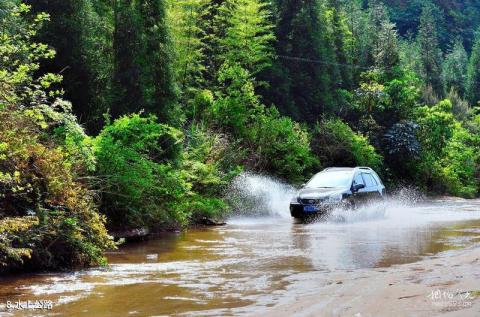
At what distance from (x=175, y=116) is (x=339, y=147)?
14.9 m

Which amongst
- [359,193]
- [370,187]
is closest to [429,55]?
[370,187]

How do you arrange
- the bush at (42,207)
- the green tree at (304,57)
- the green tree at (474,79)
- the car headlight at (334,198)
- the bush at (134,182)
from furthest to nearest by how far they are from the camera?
1. the green tree at (474,79)
2. the green tree at (304,57)
3. the car headlight at (334,198)
4. the bush at (134,182)
5. the bush at (42,207)

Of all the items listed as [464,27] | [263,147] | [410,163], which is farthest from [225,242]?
[464,27]

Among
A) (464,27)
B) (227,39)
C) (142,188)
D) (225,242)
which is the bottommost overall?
(225,242)

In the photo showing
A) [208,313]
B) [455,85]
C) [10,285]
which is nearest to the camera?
[208,313]

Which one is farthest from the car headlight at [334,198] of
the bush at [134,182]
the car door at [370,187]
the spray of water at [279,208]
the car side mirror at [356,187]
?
the bush at [134,182]

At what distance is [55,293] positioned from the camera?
7.56 metres

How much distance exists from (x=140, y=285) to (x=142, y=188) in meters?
5.87

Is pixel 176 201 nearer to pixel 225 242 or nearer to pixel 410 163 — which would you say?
pixel 225 242

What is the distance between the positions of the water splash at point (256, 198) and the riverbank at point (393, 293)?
12223 mm

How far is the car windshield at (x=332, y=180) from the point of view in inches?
722

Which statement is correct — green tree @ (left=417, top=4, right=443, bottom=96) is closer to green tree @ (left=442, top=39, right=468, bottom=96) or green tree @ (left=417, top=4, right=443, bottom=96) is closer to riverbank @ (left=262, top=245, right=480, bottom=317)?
green tree @ (left=442, top=39, right=468, bottom=96)

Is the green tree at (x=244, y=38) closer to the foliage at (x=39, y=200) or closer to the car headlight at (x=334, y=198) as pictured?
the car headlight at (x=334, y=198)

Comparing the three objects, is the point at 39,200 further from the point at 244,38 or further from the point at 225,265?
the point at 244,38
